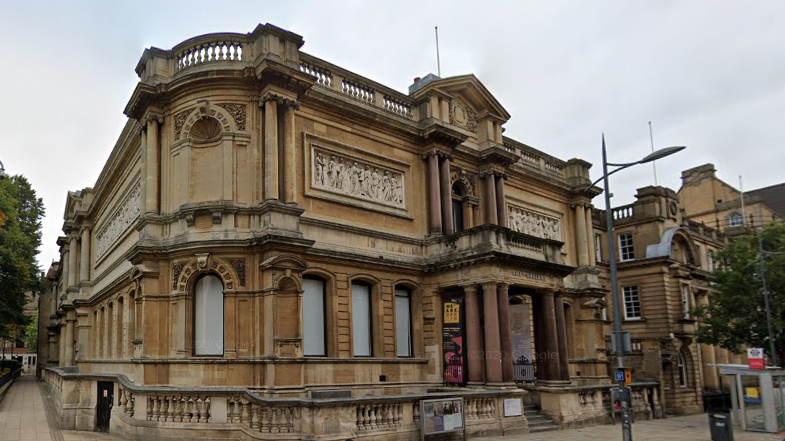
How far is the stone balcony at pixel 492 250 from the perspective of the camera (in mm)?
23094

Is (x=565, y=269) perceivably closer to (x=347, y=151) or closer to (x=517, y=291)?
(x=517, y=291)

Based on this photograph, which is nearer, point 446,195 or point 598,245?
point 446,195

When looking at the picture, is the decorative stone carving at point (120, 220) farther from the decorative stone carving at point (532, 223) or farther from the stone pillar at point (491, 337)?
the decorative stone carving at point (532, 223)

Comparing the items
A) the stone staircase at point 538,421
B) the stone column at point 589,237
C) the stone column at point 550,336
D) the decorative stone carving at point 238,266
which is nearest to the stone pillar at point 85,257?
the decorative stone carving at point 238,266

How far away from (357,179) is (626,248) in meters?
25.3

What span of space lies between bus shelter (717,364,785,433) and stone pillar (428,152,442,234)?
11.7m

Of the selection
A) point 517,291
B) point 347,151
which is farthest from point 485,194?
point 347,151

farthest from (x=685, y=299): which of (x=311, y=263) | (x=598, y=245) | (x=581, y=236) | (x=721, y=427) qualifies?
(x=311, y=263)

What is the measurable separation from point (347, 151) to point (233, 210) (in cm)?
517

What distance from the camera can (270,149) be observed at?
20766mm

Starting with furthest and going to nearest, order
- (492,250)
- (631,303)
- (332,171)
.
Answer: (631,303)
(332,171)
(492,250)

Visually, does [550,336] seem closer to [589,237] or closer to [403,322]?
[403,322]

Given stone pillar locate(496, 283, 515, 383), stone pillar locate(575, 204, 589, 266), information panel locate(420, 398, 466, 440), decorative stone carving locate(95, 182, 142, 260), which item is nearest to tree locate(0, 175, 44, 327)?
decorative stone carving locate(95, 182, 142, 260)

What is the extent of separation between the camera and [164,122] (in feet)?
72.6
